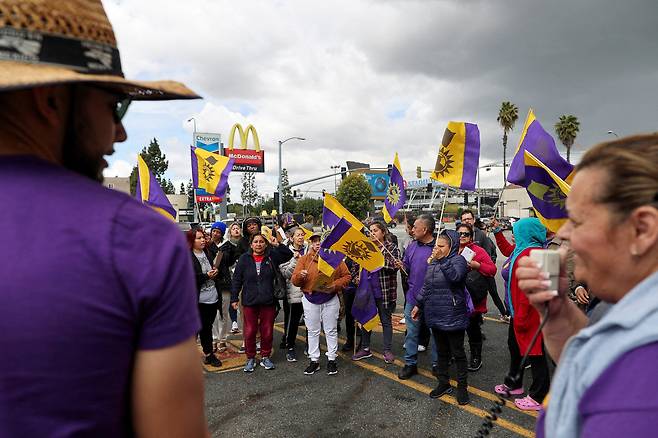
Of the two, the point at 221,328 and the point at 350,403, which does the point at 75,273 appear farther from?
the point at 221,328

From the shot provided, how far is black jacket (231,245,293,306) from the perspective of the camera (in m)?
5.84

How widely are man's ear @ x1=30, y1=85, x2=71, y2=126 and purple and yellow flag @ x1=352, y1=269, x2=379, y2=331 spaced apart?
17.8 ft

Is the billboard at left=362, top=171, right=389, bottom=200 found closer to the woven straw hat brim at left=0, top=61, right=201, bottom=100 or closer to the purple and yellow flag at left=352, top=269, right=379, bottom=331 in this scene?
the purple and yellow flag at left=352, top=269, right=379, bottom=331

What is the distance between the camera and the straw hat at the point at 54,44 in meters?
0.80

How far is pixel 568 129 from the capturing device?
1481 inches

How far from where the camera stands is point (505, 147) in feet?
156

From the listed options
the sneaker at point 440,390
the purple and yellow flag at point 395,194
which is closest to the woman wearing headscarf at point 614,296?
the sneaker at point 440,390

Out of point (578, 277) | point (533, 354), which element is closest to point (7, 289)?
point (578, 277)

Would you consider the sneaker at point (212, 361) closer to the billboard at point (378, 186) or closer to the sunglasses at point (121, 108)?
the sunglasses at point (121, 108)

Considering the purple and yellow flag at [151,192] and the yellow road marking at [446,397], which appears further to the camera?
the purple and yellow flag at [151,192]

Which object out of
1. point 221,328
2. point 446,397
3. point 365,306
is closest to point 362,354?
point 365,306

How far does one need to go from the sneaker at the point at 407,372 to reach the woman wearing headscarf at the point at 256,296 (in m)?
1.79

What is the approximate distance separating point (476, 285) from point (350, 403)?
2.46m

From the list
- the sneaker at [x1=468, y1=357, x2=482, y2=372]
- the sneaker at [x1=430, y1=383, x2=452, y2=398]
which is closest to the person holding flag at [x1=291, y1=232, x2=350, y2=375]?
the sneaker at [x1=430, y1=383, x2=452, y2=398]
